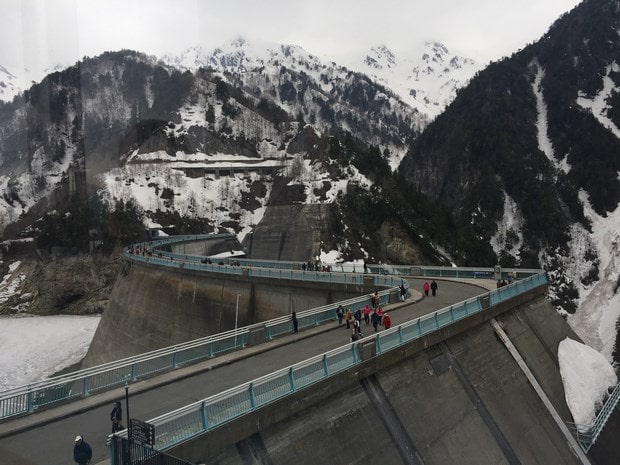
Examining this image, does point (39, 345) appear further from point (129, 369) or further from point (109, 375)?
point (129, 369)

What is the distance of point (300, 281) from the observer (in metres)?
30.9

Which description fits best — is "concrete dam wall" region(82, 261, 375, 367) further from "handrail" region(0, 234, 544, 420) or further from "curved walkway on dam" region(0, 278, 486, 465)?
"curved walkway on dam" region(0, 278, 486, 465)

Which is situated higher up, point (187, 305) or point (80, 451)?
point (80, 451)

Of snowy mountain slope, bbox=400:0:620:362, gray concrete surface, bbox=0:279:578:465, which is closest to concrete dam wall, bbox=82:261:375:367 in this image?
gray concrete surface, bbox=0:279:578:465

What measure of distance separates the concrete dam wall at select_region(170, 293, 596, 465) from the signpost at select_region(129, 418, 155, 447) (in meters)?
1.55

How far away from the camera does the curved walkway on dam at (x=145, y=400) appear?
959cm

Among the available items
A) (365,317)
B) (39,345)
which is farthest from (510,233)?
(39,345)

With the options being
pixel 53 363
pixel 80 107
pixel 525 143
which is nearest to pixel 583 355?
pixel 53 363

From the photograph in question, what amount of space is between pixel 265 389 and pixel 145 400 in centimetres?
363

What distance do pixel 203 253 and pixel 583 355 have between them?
62.7 metres

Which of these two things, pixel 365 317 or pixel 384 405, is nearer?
pixel 384 405

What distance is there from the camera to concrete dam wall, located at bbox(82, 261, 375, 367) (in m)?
31.0

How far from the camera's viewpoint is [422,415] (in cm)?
1505

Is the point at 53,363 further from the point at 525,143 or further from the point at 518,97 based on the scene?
the point at 518,97
